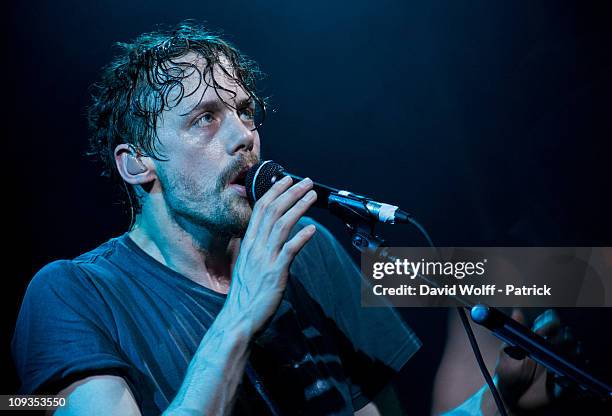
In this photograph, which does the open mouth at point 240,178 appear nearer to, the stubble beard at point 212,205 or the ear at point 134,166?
the stubble beard at point 212,205

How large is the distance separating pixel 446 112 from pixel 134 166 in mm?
1546

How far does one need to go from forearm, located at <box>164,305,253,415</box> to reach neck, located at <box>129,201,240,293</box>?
379 millimetres

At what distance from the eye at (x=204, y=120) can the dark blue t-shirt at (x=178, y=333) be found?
388 mm

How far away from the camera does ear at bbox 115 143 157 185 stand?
5.47 ft

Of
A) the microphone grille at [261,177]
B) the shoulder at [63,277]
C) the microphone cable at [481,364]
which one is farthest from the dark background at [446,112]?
the microphone cable at [481,364]

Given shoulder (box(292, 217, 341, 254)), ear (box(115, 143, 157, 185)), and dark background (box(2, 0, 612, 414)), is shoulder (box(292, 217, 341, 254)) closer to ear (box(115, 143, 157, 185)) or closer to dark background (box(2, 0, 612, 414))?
ear (box(115, 143, 157, 185))

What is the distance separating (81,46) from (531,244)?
2034 millimetres

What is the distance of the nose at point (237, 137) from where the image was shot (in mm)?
1542

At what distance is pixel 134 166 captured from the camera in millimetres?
1687

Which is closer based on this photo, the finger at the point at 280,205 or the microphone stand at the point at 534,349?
the microphone stand at the point at 534,349

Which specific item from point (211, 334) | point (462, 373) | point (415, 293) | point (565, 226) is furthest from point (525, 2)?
point (211, 334)

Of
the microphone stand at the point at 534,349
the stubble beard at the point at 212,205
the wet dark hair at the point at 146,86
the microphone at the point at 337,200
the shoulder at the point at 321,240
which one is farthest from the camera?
the shoulder at the point at 321,240

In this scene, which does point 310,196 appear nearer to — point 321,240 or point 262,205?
point 262,205

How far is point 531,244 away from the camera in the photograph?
256cm
